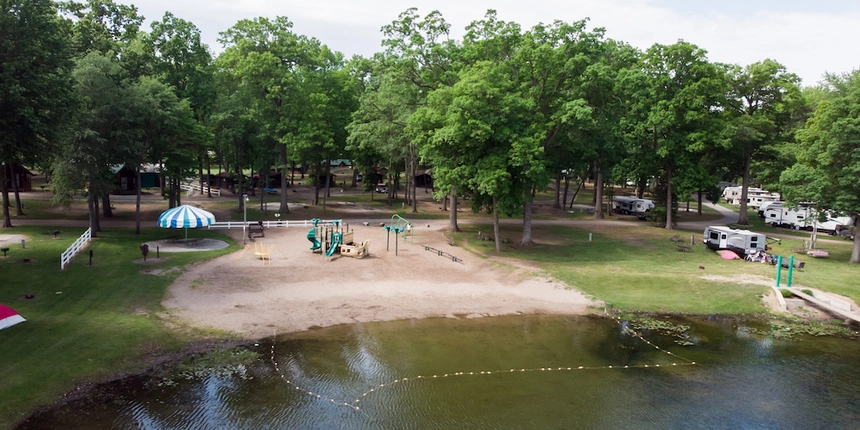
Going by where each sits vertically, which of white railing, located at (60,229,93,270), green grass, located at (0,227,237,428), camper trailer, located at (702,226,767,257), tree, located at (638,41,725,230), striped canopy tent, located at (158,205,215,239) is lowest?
green grass, located at (0,227,237,428)

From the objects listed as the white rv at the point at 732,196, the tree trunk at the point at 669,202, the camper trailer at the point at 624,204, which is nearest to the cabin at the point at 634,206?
the camper trailer at the point at 624,204

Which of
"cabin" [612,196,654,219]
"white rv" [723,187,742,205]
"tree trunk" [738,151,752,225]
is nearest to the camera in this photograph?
"tree trunk" [738,151,752,225]

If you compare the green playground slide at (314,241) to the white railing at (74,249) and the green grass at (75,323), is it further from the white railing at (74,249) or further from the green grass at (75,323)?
the white railing at (74,249)

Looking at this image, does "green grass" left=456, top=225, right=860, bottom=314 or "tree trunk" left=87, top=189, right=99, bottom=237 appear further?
"tree trunk" left=87, top=189, right=99, bottom=237

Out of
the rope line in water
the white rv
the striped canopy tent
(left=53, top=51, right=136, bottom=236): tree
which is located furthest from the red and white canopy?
the white rv

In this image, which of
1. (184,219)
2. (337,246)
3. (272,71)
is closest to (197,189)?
(272,71)

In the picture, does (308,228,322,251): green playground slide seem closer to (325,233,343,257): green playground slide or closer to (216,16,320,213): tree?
(325,233,343,257): green playground slide
